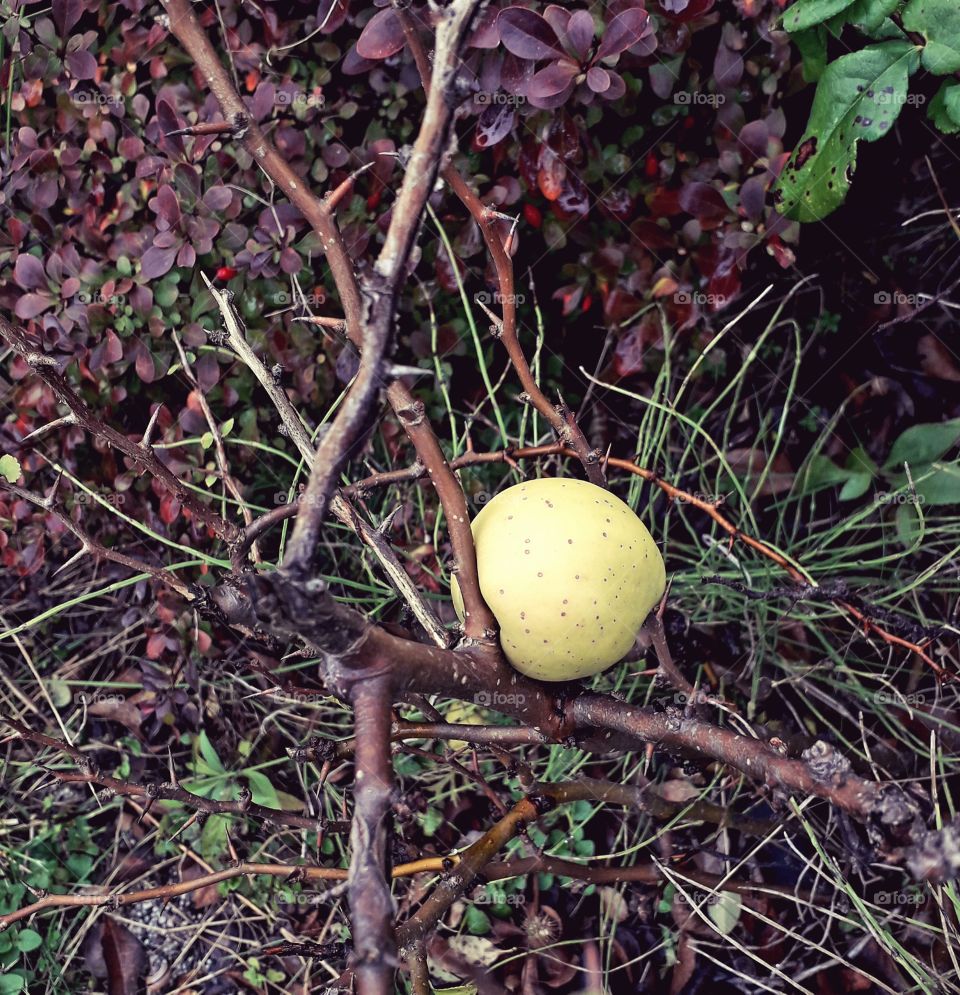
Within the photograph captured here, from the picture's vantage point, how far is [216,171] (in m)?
2.13

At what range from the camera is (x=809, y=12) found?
173 cm

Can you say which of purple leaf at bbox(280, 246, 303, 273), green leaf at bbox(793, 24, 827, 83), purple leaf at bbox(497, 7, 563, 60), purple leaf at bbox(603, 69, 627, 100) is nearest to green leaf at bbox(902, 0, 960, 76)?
green leaf at bbox(793, 24, 827, 83)

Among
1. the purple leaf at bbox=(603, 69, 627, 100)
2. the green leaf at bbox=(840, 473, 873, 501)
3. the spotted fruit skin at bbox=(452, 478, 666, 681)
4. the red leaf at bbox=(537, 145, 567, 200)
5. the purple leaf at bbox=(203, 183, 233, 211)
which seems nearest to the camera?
the spotted fruit skin at bbox=(452, 478, 666, 681)

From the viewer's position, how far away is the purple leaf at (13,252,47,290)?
215 centimetres

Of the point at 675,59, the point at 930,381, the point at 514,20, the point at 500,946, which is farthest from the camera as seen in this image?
the point at 930,381

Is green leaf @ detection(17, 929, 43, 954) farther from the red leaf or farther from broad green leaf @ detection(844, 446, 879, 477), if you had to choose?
broad green leaf @ detection(844, 446, 879, 477)

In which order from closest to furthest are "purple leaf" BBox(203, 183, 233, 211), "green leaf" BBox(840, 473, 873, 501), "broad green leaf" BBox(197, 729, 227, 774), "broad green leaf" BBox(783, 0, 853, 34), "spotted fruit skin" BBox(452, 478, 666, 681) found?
"spotted fruit skin" BBox(452, 478, 666, 681) → "broad green leaf" BBox(783, 0, 853, 34) → "purple leaf" BBox(203, 183, 233, 211) → "green leaf" BBox(840, 473, 873, 501) → "broad green leaf" BBox(197, 729, 227, 774)

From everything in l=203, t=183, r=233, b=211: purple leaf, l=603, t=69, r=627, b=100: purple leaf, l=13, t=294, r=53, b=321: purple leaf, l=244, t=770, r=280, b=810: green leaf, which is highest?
l=603, t=69, r=627, b=100: purple leaf

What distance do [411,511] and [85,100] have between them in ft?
4.22

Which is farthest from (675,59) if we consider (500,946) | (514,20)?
(500,946)

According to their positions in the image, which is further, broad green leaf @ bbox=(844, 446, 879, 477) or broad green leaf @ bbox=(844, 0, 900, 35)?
broad green leaf @ bbox=(844, 446, 879, 477)

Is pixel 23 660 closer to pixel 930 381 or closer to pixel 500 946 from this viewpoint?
pixel 500 946

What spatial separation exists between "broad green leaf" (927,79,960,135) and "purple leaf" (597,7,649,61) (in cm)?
63

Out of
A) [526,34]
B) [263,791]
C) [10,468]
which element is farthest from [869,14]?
[263,791]
